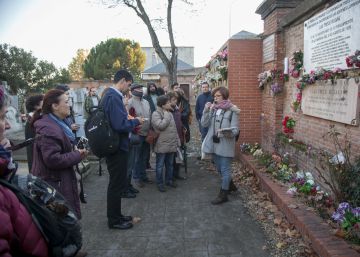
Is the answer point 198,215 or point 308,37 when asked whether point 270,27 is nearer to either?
point 308,37

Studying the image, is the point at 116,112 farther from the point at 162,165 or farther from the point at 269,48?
the point at 269,48

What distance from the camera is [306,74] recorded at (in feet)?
18.2

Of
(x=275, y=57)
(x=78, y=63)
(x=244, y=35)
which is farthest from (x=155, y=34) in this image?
(x=78, y=63)

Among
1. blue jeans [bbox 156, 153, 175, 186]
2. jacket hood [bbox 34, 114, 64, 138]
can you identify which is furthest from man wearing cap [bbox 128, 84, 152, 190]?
jacket hood [bbox 34, 114, 64, 138]

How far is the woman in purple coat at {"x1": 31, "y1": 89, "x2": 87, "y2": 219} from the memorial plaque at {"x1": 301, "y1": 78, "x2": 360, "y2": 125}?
3166 mm

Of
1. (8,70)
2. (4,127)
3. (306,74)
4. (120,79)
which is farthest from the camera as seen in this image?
(8,70)

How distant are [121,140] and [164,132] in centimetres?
194

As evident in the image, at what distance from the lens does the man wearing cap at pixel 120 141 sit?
418 cm

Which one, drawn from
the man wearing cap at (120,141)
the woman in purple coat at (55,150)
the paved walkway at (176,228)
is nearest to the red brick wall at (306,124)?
the paved walkway at (176,228)

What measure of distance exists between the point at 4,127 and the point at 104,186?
4.70 m

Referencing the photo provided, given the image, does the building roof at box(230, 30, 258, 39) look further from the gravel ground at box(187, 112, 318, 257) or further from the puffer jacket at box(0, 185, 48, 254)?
the puffer jacket at box(0, 185, 48, 254)

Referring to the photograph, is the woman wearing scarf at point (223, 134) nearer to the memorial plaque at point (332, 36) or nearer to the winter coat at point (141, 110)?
the winter coat at point (141, 110)

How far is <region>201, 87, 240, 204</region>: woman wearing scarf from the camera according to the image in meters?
5.34

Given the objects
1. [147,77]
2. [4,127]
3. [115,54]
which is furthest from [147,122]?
[115,54]
